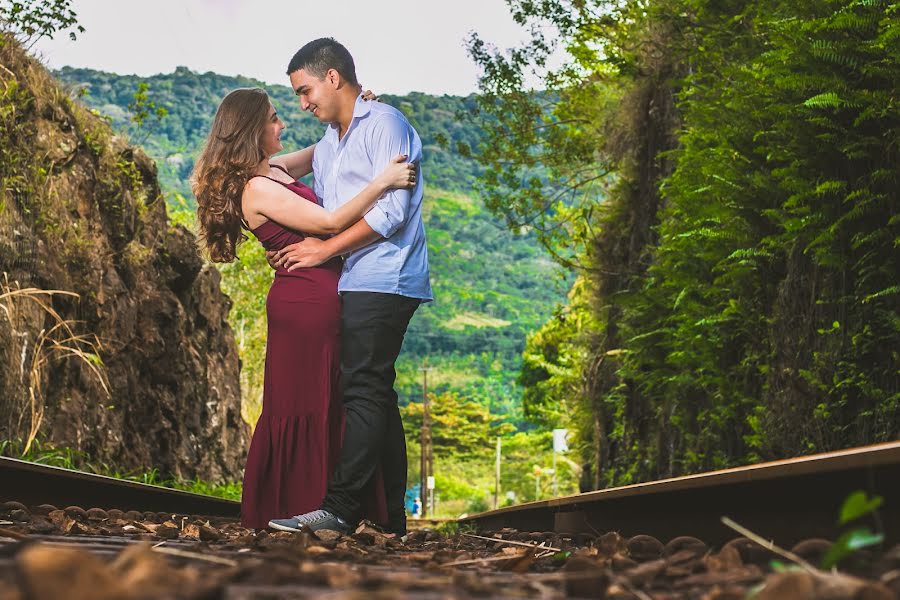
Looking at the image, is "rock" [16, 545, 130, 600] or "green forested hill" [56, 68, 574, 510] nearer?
"rock" [16, 545, 130, 600]

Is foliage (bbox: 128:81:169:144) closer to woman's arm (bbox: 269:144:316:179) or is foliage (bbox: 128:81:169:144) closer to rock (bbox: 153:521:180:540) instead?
woman's arm (bbox: 269:144:316:179)

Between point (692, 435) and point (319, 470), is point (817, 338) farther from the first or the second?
point (692, 435)

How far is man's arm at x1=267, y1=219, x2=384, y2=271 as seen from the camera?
16.4 ft

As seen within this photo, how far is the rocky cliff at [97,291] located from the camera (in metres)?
8.06

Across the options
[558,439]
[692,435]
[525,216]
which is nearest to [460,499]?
[558,439]

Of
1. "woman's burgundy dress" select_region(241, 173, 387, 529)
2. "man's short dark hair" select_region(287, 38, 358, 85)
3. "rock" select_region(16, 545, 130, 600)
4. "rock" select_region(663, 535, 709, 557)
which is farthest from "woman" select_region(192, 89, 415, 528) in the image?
"rock" select_region(16, 545, 130, 600)

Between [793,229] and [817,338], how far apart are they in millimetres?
731

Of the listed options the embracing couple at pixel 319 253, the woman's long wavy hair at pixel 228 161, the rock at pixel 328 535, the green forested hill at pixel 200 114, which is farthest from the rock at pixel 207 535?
the green forested hill at pixel 200 114

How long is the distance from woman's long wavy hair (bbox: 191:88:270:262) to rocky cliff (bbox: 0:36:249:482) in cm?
288

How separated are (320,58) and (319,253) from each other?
3.10 feet

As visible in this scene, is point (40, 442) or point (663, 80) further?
point (663, 80)

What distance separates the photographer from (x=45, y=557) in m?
1.24

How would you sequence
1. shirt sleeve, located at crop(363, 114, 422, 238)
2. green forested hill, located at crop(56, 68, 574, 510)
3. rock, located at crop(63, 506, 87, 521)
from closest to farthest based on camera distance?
rock, located at crop(63, 506, 87, 521) < shirt sleeve, located at crop(363, 114, 422, 238) < green forested hill, located at crop(56, 68, 574, 510)

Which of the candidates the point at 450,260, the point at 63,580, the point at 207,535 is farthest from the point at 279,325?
the point at 450,260
